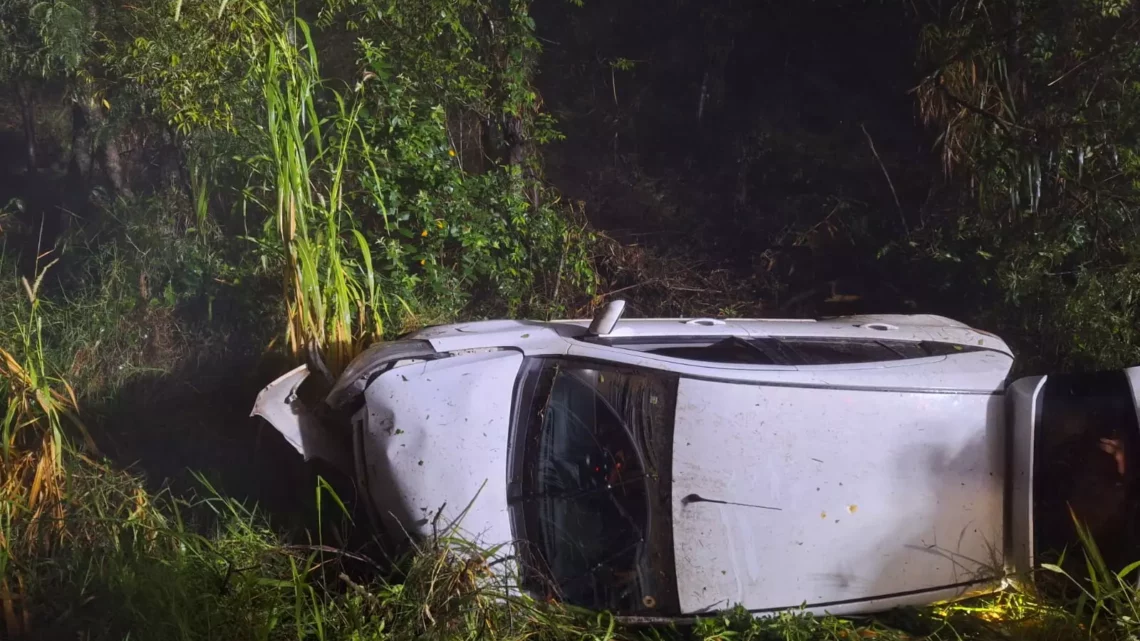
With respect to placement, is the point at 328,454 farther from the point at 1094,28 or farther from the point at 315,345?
the point at 1094,28

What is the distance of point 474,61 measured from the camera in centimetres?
532

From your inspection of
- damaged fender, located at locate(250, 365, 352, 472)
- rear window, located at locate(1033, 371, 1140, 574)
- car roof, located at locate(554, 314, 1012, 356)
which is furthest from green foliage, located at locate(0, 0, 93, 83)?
rear window, located at locate(1033, 371, 1140, 574)

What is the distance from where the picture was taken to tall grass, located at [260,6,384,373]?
12.0ft

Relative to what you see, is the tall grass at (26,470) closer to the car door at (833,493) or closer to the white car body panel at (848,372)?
the white car body panel at (848,372)

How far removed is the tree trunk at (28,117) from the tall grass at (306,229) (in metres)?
2.62

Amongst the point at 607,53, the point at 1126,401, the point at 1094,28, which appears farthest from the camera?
the point at 607,53

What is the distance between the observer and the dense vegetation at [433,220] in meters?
2.94

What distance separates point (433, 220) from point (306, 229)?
1159 millimetres

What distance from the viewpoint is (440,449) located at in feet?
8.96

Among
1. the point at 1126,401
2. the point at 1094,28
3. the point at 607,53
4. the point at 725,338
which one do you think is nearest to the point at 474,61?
the point at 607,53

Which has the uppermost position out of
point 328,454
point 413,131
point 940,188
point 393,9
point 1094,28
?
point 393,9

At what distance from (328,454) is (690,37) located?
17.0 feet

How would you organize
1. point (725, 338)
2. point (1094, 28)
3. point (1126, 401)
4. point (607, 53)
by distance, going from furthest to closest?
point (607, 53), point (1094, 28), point (725, 338), point (1126, 401)

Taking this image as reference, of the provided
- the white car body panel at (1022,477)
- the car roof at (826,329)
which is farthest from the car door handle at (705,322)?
the white car body panel at (1022,477)
